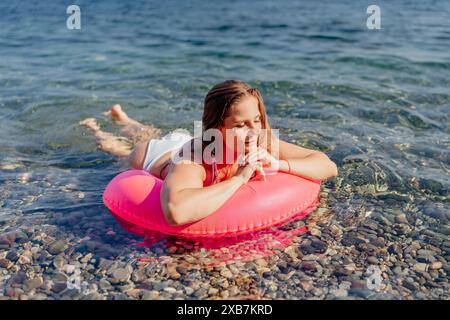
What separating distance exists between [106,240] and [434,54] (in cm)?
874

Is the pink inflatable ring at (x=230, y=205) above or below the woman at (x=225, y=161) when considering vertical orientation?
below

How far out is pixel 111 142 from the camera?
685 centimetres

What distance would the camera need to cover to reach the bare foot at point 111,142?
6.66m

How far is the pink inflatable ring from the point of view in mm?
4395

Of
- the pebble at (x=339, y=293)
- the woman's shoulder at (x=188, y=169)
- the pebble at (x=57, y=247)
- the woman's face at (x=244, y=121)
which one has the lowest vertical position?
the pebble at (x=339, y=293)

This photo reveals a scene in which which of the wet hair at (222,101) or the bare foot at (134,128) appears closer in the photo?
the wet hair at (222,101)

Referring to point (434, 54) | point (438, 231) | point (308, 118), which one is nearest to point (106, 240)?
point (438, 231)

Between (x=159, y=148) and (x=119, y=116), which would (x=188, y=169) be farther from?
(x=119, y=116)

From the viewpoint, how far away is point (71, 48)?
41.5 ft

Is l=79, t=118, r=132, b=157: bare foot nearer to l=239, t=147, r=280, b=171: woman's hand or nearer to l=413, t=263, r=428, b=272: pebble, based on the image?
l=239, t=147, r=280, b=171: woman's hand

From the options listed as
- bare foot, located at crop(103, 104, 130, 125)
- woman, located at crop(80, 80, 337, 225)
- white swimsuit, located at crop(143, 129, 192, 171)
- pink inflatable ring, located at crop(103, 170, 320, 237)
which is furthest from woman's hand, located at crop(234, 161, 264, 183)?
bare foot, located at crop(103, 104, 130, 125)

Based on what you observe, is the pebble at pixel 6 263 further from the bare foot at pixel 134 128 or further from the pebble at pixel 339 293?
the bare foot at pixel 134 128

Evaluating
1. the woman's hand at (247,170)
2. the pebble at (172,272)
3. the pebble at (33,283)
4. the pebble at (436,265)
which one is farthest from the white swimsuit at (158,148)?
the pebble at (436,265)

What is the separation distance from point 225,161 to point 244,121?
475mm
